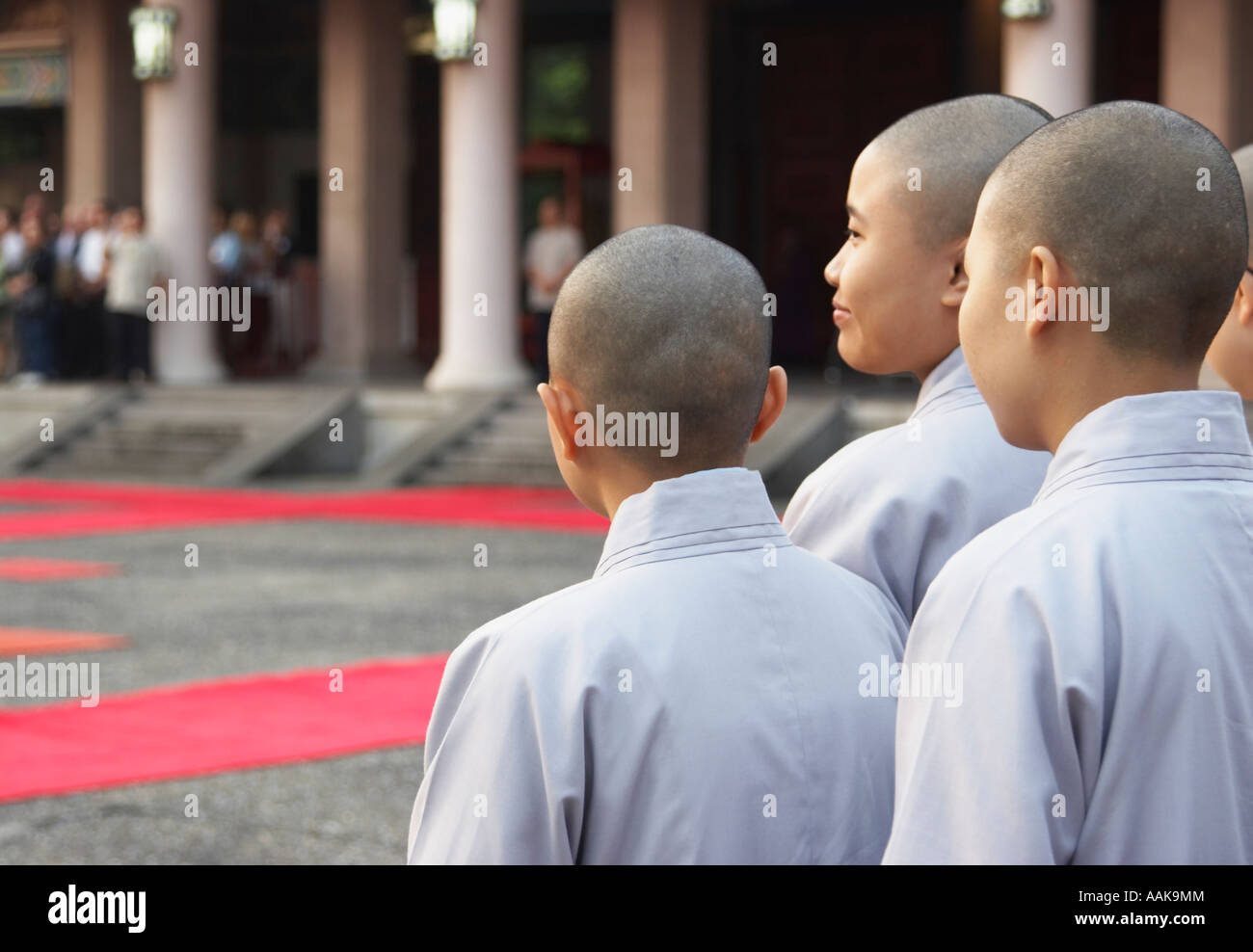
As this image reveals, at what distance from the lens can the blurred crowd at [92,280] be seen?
69.4ft

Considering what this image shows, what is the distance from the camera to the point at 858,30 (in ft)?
81.6

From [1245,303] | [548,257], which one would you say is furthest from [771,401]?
[548,257]

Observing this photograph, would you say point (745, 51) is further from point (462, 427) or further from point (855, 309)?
point (855, 309)

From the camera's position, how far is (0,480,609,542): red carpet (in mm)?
15188

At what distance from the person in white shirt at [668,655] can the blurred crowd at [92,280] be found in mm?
19390

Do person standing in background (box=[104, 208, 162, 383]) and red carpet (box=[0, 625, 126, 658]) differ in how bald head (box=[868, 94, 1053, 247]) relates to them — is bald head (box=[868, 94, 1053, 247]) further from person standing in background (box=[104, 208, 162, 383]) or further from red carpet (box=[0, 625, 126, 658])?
person standing in background (box=[104, 208, 162, 383])

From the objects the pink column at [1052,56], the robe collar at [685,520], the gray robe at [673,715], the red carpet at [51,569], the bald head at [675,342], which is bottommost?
the red carpet at [51,569]

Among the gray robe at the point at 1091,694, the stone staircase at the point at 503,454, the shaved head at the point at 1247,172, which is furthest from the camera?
the stone staircase at the point at 503,454

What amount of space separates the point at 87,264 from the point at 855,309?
65.6 ft

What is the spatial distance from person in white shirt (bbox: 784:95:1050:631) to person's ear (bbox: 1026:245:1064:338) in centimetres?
78

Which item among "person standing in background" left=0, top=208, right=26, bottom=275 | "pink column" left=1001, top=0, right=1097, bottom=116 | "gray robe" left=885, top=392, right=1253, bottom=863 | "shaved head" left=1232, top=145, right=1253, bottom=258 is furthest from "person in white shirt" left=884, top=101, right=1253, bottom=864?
"person standing in background" left=0, top=208, right=26, bottom=275

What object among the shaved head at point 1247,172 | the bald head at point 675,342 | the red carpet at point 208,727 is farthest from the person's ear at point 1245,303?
the red carpet at point 208,727

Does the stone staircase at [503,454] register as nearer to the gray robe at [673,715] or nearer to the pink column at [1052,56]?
the pink column at [1052,56]

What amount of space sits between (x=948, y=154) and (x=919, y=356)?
1.00 feet
